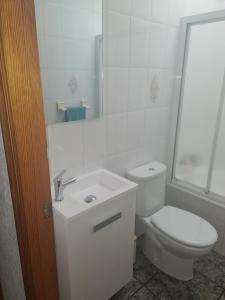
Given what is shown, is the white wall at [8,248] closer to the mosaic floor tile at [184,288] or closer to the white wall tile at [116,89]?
the white wall tile at [116,89]

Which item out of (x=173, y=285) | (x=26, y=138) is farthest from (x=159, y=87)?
(x=173, y=285)

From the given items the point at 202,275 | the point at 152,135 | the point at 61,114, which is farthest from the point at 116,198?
the point at 202,275

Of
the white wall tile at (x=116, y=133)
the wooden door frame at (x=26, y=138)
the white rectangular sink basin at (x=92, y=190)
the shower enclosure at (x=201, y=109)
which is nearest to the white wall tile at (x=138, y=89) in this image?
the white wall tile at (x=116, y=133)

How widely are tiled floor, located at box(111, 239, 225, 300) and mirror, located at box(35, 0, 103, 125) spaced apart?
1197 mm

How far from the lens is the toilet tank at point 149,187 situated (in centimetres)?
162

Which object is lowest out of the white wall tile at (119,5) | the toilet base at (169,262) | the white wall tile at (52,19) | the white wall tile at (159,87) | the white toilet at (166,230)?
the toilet base at (169,262)

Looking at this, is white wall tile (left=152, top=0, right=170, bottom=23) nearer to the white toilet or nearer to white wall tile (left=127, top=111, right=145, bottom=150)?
white wall tile (left=127, top=111, right=145, bottom=150)

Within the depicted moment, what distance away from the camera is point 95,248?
3.87 feet

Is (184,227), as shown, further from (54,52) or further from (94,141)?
(54,52)

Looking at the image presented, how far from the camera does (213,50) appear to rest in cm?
183

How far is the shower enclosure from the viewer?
5.82 ft

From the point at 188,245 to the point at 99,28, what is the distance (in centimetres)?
136

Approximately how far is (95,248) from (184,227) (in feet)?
2.20

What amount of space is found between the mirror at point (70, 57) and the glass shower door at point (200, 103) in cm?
90
